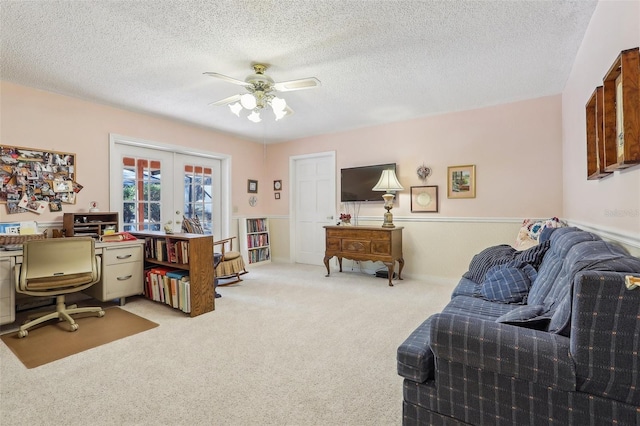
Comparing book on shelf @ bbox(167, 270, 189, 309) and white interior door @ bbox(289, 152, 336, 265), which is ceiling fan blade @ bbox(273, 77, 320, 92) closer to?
book on shelf @ bbox(167, 270, 189, 309)

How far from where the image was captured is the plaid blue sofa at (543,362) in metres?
0.97

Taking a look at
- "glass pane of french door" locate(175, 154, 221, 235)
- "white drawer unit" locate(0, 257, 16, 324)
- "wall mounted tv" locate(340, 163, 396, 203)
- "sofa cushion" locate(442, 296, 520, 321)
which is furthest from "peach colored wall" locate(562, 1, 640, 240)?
"glass pane of french door" locate(175, 154, 221, 235)

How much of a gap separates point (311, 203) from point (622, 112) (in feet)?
15.0

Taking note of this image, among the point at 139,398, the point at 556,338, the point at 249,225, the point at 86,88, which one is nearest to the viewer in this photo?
the point at 556,338

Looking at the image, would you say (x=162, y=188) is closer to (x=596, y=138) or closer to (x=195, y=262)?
(x=195, y=262)

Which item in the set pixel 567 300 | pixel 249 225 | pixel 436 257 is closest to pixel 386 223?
pixel 436 257

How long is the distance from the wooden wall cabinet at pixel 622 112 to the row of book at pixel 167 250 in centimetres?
332

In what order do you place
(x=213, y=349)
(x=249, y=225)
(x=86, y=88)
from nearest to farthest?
(x=213, y=349) → (x=86, y=88) → (x=249, y=225)

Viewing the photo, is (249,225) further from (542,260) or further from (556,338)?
(556,338)

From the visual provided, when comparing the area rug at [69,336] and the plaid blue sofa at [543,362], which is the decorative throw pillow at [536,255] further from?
the area rug at [69,336]

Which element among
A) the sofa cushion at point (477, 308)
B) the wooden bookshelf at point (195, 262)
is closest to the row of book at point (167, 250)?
the wooden bookshelf at point (195, 262)

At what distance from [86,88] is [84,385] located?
3001mm

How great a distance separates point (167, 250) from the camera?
3387 millimetres

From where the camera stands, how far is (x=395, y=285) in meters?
4.17
